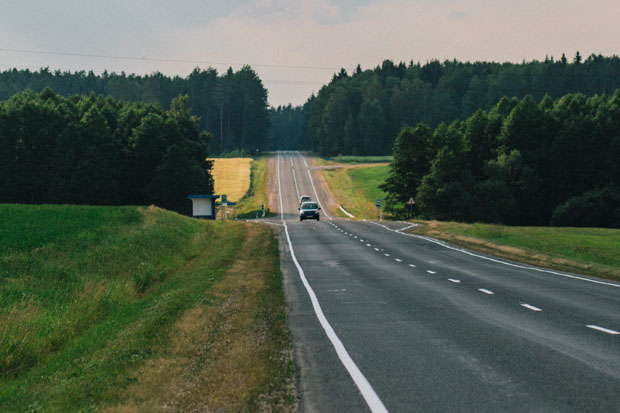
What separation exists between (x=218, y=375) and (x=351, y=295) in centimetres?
828

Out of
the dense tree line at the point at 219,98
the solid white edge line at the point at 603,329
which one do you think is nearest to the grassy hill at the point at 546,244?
the solid white edge line at the point at 603,329

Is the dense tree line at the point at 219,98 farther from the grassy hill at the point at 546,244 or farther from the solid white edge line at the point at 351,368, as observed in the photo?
the solid white edge line at the point at 351,368

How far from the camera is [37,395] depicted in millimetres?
7086

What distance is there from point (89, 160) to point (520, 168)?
52.7 meters

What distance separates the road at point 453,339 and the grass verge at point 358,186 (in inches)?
2318

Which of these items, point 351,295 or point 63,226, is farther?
point 63,226

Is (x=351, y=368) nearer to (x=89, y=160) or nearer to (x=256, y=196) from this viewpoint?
(x=89, y=160)

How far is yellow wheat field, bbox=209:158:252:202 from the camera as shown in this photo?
9869 centimetres

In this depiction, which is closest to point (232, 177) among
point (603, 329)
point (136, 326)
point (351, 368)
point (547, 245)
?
point (547, 245)

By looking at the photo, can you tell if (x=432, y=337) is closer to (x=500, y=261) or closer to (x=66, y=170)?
(x=500, y=261)

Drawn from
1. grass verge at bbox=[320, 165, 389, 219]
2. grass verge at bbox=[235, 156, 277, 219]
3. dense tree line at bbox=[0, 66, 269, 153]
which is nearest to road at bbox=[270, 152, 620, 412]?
grass verge at bbox=[235, 156, 277, 219]

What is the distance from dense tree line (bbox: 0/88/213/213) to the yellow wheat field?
1711cm

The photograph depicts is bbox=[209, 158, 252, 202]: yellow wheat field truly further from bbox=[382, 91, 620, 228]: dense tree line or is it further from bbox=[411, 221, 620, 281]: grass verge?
bbox=[411, 221, 620, 281]: grass verge

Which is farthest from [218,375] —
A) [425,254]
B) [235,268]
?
[425,254]
